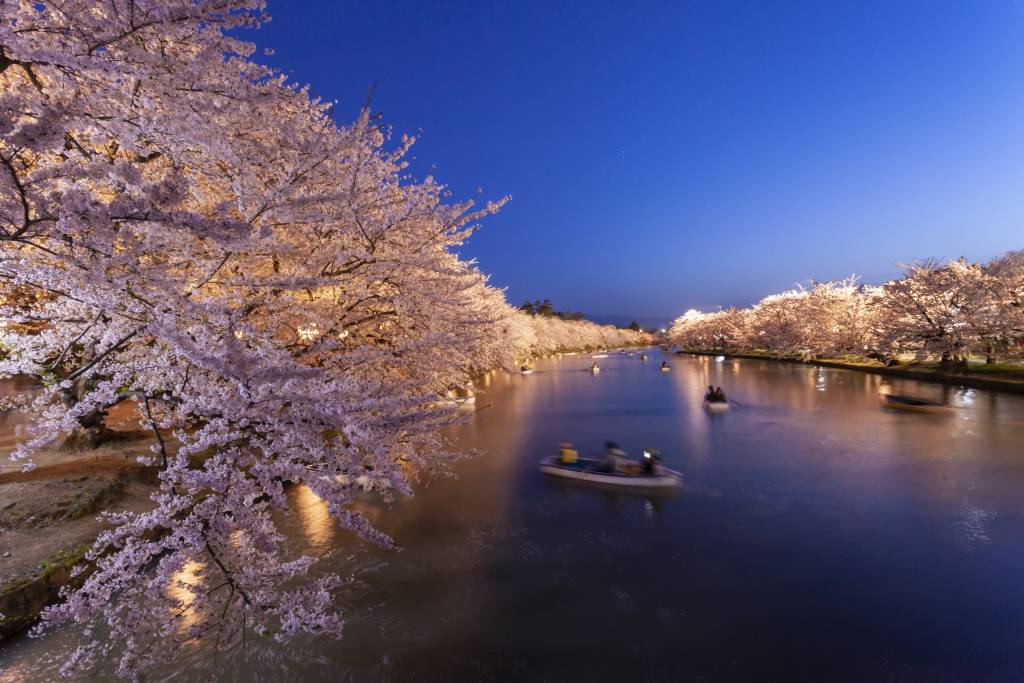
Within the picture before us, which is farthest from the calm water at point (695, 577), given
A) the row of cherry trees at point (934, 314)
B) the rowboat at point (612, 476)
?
the row of cherry trees at point (934, 314)

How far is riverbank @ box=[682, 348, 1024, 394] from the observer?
3244 cm

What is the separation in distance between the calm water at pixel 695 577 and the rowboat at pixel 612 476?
1.60 ft

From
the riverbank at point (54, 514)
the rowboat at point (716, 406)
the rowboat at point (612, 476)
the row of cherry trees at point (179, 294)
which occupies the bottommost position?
the rowboat at point (612, 476)

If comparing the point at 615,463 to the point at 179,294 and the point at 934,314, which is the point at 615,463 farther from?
the point at 934,314

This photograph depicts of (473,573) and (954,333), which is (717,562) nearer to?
(473,573)

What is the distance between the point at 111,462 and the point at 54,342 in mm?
10114

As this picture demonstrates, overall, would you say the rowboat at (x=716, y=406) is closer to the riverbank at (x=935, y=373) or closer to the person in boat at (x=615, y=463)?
the person in boat at (x=615, y=463)

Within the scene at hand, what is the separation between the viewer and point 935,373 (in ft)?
128

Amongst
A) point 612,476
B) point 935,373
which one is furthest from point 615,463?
point 935,373

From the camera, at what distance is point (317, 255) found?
19.5 feet

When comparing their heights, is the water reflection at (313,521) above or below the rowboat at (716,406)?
below

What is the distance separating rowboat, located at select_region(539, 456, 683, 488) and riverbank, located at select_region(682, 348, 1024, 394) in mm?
30326

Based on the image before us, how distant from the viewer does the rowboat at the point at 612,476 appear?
1614 centimetres

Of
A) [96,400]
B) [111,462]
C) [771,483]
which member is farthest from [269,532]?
[771,483]
